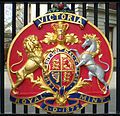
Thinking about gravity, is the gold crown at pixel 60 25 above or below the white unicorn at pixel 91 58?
above

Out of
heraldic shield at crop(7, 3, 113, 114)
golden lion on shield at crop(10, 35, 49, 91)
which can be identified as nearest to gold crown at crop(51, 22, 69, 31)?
heraldic shield at crop(7, 3, 113, 114)

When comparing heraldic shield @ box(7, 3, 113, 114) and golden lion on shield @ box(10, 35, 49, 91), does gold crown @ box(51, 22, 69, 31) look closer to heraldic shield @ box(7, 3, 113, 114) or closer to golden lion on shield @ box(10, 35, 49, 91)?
heraldic shield @ box(7, 3, 113, 114)

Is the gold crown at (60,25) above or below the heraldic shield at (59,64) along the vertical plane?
above

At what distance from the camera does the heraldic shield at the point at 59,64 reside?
3291 millimetres

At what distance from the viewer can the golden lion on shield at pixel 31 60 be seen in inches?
130

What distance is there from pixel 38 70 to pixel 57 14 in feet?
1.71

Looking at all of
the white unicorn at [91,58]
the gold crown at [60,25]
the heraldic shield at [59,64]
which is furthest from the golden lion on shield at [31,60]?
the white unicorn at [91,58]

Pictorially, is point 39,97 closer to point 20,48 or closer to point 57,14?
point 20,48

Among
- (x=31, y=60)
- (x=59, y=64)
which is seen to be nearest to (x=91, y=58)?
(x=59, y=64)

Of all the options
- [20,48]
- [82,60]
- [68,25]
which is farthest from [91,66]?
[20,48]

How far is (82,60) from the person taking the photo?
330cm

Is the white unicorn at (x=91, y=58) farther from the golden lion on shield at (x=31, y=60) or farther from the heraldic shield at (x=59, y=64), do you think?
the golden lion on shield at (x=31, y=60)

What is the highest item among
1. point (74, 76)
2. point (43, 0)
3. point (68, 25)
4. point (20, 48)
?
point (43, 0)

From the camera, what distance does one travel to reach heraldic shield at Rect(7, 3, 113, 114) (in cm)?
329
